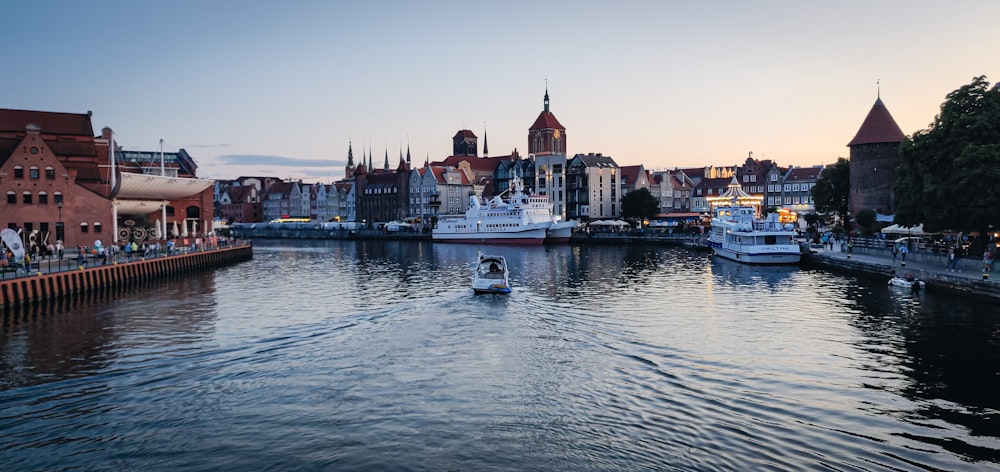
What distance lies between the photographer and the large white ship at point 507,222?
338 ft

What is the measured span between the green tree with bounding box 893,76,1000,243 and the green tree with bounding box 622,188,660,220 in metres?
67.9

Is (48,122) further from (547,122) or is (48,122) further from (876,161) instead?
(547,122)

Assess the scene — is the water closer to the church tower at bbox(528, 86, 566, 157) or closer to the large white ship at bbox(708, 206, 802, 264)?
the large white ship at bbox(708, 206, 802, 264)

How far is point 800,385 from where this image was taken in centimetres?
2081

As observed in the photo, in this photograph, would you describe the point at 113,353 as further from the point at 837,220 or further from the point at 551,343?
the point at 837,220

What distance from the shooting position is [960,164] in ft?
137

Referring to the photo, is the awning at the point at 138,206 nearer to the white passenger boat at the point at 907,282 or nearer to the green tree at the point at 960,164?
the white passenger boat at the point at 907,282

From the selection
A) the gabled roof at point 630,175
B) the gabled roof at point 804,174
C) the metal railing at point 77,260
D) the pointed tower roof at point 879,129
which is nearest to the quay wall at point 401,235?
the pointed tower roof at point 879,129

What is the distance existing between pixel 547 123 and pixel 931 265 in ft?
399

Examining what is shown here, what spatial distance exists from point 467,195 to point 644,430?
140522 millimetres

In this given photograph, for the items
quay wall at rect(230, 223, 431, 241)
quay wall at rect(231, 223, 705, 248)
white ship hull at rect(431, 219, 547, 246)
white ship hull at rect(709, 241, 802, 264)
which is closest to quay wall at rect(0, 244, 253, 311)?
white ship hull at rect(431, 219, 547, 246)

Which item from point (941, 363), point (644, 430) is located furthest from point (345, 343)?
point (941, 363)

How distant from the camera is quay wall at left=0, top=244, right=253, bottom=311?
38312 mm

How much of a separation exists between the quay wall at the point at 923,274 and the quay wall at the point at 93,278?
52.9 m
